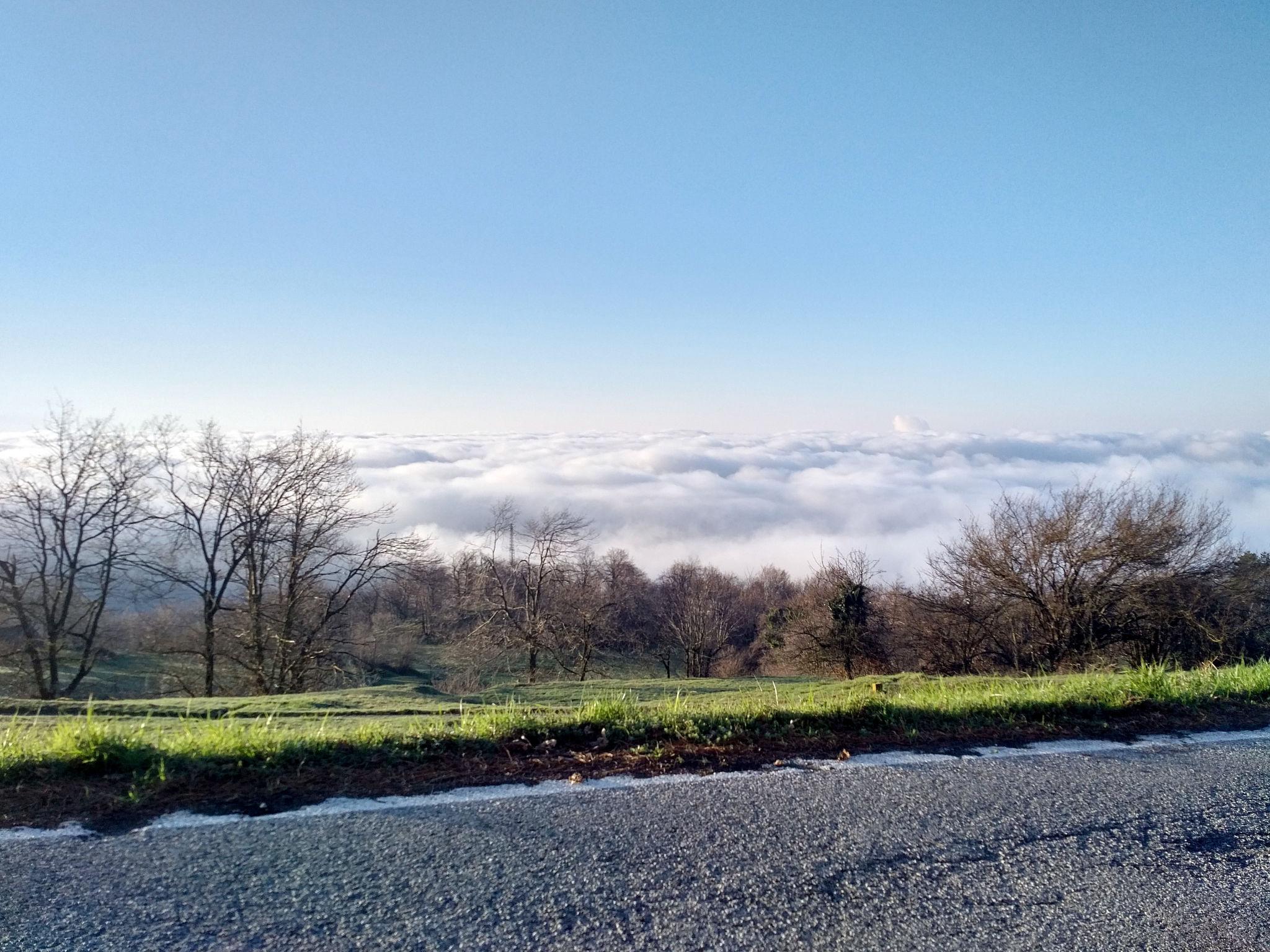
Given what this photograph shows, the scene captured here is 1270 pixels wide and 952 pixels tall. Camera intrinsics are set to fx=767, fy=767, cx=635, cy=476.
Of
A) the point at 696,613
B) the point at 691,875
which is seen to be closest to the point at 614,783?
the point at 691,875

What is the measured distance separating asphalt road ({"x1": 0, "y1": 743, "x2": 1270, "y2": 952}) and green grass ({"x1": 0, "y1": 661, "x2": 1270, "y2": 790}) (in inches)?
32.6

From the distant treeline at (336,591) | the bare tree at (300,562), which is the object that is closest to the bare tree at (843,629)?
the distant treeline at (336,591)

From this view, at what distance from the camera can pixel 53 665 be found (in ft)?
95.0

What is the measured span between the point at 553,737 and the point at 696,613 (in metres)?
44.4

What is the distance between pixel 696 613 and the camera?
48.7 meters

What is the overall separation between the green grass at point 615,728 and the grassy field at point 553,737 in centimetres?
1

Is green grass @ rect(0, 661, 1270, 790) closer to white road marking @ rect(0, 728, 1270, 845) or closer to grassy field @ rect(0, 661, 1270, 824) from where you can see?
grassy field @ rect(0, 661, 1270, 824)

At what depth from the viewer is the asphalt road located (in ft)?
9.23

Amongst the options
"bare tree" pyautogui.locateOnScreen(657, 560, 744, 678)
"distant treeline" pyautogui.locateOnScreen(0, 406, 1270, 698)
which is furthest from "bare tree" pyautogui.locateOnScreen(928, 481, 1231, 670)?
"bare tree" pyautogui.locateOnScreen(657, 560, 744, 678)

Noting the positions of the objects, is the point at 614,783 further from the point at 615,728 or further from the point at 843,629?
the point at 843,629

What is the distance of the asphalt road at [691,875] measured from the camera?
2814 millimetres

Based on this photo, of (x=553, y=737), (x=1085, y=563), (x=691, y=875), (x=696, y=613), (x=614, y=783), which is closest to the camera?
(x=691, y=875)

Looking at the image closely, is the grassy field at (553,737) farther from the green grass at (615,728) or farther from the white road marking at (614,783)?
the white road marking at (614,783)

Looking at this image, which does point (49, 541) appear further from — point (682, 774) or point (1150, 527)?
point (1150, 527)
